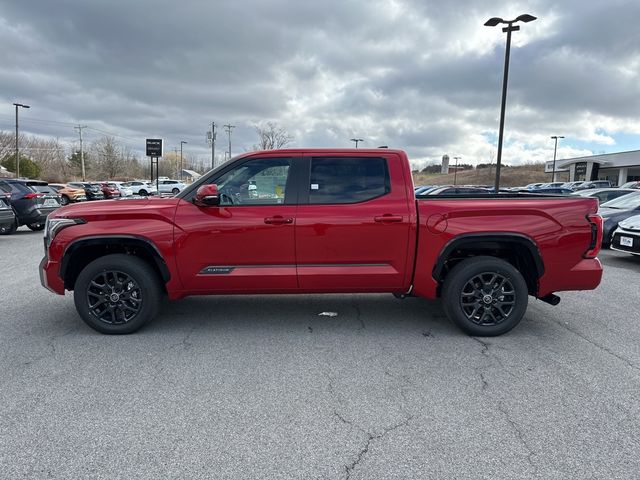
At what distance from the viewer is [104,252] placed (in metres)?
4.38

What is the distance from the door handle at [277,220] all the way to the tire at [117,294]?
51.6 inches

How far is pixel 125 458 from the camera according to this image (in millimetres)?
2385

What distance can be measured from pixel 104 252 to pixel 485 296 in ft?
13.1

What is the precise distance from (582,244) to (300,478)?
11.6ft

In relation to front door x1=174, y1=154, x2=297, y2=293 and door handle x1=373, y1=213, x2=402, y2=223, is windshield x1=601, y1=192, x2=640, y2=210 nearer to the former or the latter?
door handle x1=373, y1=213, x2=402, y2=223

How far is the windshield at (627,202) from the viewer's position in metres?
10.3

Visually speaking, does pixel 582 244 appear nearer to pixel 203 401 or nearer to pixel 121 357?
pixel 203 401

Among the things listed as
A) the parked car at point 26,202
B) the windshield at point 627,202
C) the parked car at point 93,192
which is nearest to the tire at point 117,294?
the parked car at point 26,202

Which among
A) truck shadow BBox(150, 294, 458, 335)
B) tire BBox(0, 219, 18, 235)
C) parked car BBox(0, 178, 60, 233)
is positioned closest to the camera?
truck shadow BBox(150, 294, 458, 335)

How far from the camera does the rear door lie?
4.07 m

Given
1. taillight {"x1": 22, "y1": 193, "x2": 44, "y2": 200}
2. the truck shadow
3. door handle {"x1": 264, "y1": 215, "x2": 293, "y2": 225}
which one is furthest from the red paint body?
taillight {"x1": 22, "y1": 193, "x2": 44, "y2": 200}

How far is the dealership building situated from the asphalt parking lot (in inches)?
2414

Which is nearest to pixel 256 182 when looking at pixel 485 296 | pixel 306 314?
pixel 306 314

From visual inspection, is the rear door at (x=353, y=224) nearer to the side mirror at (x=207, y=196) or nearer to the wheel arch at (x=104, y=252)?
the side mirror at (x=207, y=196)
